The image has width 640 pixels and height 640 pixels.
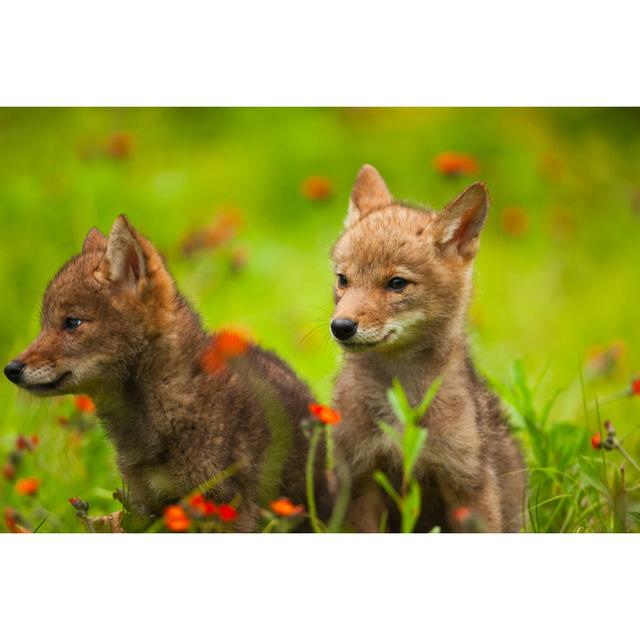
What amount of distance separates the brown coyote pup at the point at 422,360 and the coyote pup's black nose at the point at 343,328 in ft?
0.34

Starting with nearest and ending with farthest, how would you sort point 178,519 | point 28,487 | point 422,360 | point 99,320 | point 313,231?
point 178,519
point 99,320
point 422,360
point 28,487
point 313,231

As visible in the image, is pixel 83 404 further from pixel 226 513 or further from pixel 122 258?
pixel 226 513

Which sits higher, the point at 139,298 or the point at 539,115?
the point at 539,115

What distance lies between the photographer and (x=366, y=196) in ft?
15.9

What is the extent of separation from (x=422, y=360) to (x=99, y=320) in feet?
4.30

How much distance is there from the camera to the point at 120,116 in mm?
7707

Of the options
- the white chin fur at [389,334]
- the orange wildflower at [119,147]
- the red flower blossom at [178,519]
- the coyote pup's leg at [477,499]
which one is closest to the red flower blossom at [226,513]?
the red flower blossom at [178,519]

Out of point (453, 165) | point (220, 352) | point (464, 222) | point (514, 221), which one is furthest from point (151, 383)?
point (514, 221)

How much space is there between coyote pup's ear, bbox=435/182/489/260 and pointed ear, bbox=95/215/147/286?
48.1 inches

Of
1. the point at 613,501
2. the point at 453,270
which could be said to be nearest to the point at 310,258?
the point at 453,270

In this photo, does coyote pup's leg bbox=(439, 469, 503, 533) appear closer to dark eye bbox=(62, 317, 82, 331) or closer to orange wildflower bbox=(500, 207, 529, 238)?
dark eye bbox=(62, 317, 82, 331)

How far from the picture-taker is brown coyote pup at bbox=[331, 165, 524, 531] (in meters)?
4.25

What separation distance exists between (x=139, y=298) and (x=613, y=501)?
2.04 meters

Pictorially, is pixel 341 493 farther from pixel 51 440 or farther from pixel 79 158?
pixel 79 158
